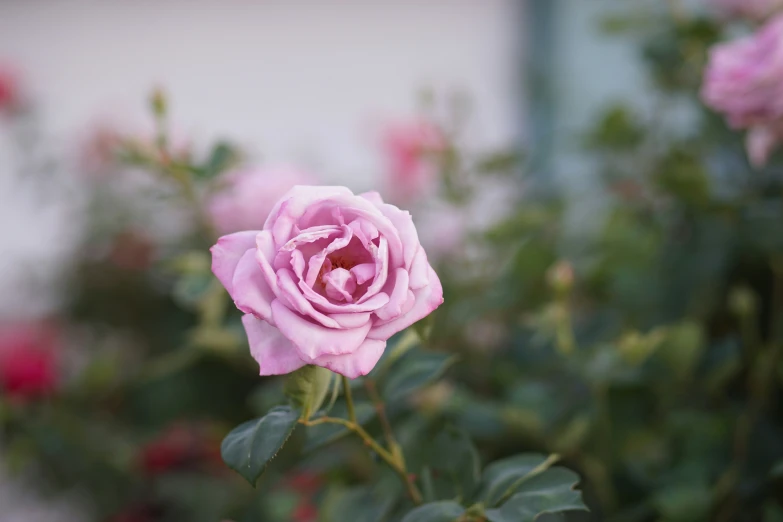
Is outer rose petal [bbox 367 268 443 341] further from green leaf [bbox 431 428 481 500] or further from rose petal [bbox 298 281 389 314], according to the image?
green leaf [bbox 431 428 481 500]

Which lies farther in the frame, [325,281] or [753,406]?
[753,406]

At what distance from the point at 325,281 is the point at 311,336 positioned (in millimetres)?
38

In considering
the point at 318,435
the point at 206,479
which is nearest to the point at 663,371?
the point at 318,435

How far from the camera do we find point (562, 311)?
18.4 inches

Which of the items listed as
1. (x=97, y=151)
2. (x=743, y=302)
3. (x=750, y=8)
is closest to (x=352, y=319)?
(x=743, y=302)

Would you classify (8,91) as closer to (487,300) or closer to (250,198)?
(250,198)

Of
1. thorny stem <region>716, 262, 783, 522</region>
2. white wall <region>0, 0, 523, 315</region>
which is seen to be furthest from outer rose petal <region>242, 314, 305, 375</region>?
white wall <region>0, 0, 523, 315</region>

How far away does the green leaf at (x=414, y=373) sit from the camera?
34cm

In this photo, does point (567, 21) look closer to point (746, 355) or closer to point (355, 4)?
point (355, 4)

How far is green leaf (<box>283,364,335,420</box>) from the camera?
0.89 ft

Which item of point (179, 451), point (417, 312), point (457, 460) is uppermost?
point (417, 312)

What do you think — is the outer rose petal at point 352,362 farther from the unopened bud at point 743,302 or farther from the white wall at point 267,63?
the white wall at point 267,63

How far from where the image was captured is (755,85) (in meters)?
0.46

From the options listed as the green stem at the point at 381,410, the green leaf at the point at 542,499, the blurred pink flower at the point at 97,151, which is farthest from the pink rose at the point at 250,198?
the blurred pink flower at the point at 97,151
